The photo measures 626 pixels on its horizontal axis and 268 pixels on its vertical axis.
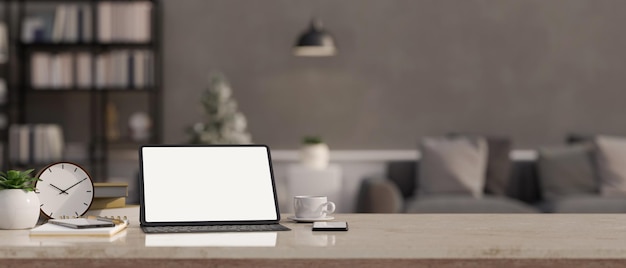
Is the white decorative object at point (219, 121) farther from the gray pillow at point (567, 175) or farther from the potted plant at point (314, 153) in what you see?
the gray pillow at point (567, 175)

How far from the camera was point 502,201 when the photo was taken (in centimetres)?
546

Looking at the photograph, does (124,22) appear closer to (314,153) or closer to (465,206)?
(314,153)

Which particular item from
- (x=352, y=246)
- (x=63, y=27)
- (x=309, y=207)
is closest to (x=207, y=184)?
(x=309, y=207)

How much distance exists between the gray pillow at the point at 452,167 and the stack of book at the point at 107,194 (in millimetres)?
3672

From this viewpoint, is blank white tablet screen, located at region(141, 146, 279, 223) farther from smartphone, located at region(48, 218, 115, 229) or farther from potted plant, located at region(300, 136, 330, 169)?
potted plant, located at region(300, 136, 330, 169)

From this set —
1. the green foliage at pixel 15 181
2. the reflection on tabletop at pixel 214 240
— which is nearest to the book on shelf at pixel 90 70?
the green foliage at pixel 15 181

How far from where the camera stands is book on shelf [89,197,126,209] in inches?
90.7

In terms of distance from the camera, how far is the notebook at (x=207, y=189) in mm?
1995

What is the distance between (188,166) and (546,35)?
506 centimetres

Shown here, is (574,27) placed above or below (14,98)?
above

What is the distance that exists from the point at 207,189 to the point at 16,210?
0.42m

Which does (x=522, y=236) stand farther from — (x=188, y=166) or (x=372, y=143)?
(x=372, y=143)

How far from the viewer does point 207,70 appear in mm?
6742

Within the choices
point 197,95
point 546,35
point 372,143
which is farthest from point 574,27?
point 197,95
